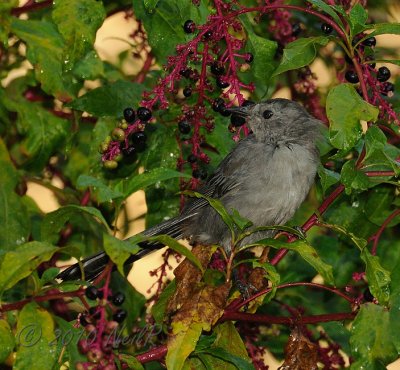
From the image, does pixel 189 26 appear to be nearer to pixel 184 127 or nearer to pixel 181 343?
pixel 184 127

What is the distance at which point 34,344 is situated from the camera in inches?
133

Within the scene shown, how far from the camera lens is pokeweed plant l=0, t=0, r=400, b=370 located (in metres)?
3.52

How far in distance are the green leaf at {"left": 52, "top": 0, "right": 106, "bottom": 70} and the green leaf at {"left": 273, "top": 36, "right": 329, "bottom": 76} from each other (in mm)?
987

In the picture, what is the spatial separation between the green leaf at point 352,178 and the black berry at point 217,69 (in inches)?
33.0

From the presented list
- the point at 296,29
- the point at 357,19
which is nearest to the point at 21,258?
the point at 357,19

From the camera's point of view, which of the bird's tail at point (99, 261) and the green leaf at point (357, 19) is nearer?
the green leaf at point (357, 19)

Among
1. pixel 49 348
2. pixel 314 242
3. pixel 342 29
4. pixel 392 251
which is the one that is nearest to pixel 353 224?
pixel 392 251

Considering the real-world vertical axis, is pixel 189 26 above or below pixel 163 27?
above

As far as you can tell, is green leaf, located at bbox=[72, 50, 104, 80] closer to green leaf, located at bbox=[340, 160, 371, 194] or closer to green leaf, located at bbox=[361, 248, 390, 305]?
green leaf, located at bbox=[340, 160, 371, 194]

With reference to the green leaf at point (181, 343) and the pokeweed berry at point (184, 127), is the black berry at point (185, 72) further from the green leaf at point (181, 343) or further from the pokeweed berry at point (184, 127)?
the green leaf at point (181, 343)

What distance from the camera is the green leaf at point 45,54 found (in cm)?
473

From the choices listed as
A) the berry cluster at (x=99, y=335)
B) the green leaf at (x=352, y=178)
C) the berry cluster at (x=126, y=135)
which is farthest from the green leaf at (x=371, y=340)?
the berry cluster at (x=126, y=135)

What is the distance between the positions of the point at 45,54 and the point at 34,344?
1.93 metres

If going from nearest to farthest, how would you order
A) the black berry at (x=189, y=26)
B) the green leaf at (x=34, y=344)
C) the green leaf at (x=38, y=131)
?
the green leaf at (x=34, y=344) → the black berry at (x=189, y=26) → the green leaf at (x=38, y=131)
